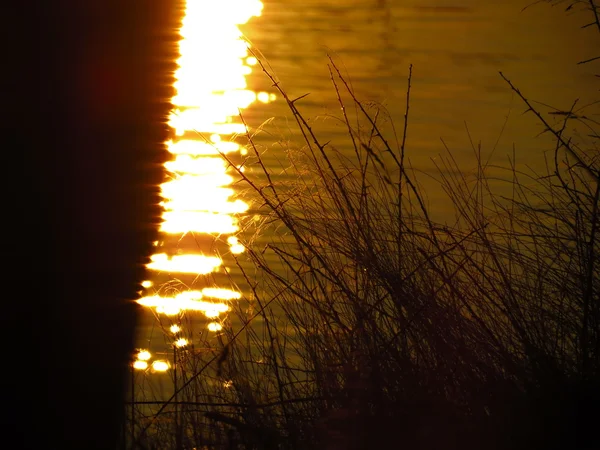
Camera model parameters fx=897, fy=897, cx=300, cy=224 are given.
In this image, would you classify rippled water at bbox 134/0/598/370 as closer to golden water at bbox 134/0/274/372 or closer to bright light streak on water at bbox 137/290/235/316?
golden water at bbox 134/0/274/372

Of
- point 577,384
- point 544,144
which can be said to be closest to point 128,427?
point 577,384

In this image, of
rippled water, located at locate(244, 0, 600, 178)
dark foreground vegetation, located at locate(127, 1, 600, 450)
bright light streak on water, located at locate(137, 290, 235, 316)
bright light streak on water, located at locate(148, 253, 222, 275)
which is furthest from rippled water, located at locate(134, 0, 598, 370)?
dark foreground vegetation, located at locate(127, 1, 600, 450)

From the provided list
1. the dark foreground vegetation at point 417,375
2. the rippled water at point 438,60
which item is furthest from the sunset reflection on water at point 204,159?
the dark foreground vegetation at point 417,375

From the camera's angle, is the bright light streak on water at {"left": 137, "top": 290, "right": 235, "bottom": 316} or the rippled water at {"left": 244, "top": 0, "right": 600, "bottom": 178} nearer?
the bright light streak on water at {"left": 137, "top": 290, "right": 235, "bottom": 316}

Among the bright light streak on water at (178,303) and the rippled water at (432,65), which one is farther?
the rippled water at (432,65)

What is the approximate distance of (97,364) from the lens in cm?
230

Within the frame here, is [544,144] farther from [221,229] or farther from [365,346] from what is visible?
[365,346]

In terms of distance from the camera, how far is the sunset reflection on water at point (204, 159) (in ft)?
8.52

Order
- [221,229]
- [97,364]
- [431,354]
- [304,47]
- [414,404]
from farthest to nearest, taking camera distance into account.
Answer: [304,47] → [221,229] → [97,364] → [431,354] → [414,404]

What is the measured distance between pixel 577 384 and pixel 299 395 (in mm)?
559

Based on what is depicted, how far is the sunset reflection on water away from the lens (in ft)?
8.52

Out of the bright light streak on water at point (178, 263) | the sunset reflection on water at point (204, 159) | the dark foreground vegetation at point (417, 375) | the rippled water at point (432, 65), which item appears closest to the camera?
the dark foreground vegetation at point (417, 375)

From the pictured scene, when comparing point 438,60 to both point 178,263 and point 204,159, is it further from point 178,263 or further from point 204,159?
point 178,263

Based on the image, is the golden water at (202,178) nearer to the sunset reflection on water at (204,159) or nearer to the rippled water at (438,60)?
the sunset reflection on water at (204,159)
